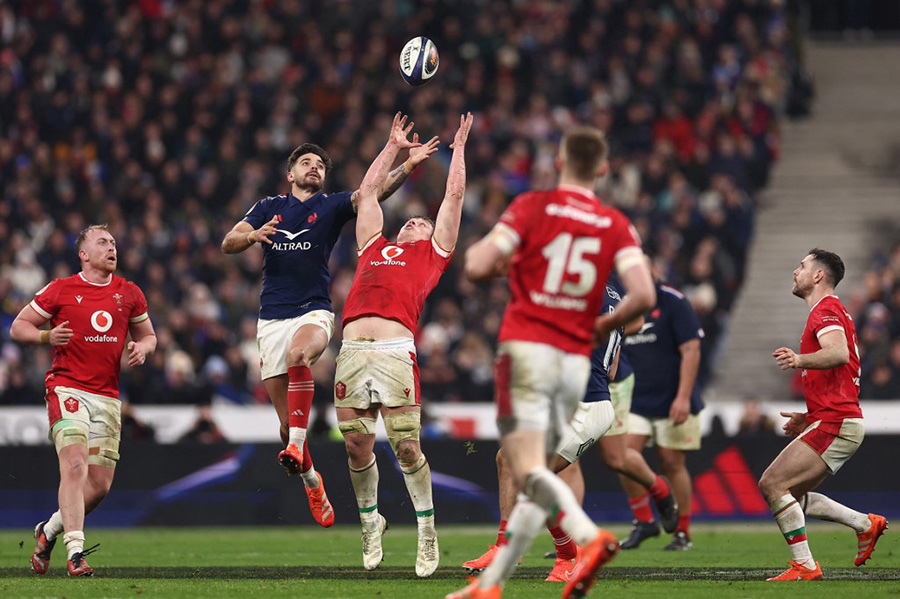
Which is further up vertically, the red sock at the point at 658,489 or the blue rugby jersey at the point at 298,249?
the blue rugby jersey at the point at 298,249

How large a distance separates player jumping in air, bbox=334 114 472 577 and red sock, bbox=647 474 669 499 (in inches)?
143

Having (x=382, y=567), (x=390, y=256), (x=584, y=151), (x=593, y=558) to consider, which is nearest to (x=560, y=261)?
(x=584, y=151)

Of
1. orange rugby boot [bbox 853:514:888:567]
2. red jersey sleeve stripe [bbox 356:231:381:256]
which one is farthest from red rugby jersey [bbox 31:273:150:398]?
orange rugby boot [bbox 853:514:888:567]

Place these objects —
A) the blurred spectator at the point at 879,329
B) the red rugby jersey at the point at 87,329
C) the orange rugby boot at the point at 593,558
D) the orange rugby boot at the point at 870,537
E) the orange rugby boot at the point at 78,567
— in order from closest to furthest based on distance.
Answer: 1. the orange rugby boot at the point at 593,558
2. the orange rugby boot at the point at 78,567
3. the orange rugby boot at the point at 870,537
4. the red rugby jersey at the point at 87,329
5. the blurred spectator at the point at 879,329

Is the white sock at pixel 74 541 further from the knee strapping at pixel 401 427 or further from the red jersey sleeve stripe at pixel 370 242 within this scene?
the red jersey sleeve stripe at pixel 370 242

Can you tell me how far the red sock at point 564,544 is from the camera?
1068 cm

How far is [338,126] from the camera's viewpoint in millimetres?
26859

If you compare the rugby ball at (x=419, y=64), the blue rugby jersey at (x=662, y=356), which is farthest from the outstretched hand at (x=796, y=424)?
the rugby ball at (x=419, y=64)

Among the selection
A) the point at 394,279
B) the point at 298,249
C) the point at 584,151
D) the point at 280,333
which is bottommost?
the point at 280,333

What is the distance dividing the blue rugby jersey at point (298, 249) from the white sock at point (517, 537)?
4584mm

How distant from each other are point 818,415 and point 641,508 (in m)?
3.71

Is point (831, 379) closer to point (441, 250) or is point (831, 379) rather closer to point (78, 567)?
point (441, 250)

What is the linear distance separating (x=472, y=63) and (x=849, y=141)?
793cm

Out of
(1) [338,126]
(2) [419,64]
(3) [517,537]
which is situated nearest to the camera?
(3) [517,537]
